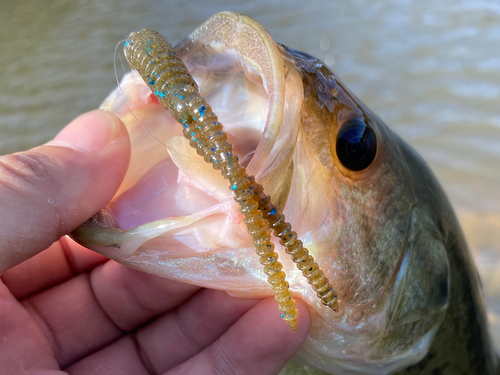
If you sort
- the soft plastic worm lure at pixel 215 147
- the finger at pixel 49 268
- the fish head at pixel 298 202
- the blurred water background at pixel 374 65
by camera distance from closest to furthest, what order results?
the soft plastic worm lure at pixel 215 147, the fish head at pixel 298 202, the finger at pixel 49 268, the blurred water background at pixel 374 65

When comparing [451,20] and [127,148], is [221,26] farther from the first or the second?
[451,20]

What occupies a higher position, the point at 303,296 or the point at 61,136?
the point at 61,136

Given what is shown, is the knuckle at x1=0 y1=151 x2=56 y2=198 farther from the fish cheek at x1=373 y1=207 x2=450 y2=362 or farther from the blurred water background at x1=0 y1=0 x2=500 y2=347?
the blurred water background at x1=0 y1=0 x2=500 y2=347

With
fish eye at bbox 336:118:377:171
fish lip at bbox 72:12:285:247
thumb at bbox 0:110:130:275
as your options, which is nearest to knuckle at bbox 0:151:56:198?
thumb at bbox 0:110:130:275

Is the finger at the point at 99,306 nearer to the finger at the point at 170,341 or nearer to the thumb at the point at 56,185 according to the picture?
the finger at the point at 170,341

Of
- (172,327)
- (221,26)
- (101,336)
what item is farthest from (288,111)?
(101,336)

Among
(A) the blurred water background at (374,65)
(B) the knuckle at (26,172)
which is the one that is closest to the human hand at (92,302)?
(B) the knuckle at (26,172)

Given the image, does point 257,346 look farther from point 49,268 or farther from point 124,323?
point 49,268
